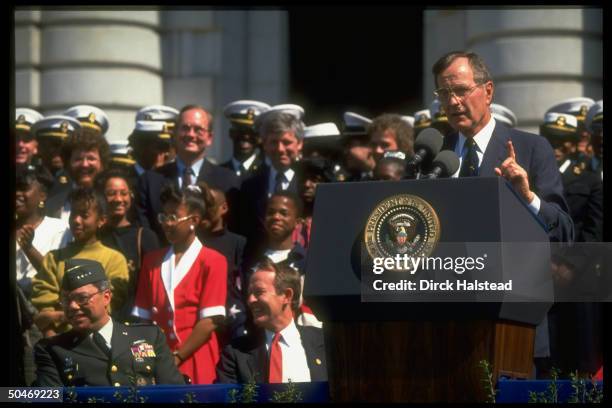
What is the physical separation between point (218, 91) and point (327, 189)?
28.8ft

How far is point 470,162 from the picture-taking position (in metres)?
5.29

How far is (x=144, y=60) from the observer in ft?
43.0

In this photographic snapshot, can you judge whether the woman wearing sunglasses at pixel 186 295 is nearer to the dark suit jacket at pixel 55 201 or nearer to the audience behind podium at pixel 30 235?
the audience behind podium at pixel 30 235

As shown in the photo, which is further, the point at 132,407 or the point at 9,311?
the point at 9,311

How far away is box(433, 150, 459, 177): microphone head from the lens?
15.7ft

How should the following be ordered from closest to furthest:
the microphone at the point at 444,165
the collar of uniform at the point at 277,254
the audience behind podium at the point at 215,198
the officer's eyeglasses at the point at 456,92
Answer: the microphone at the point at 444,165
the officer's eyeglasses at the point at 456,92
the audience behind podium at the point at 215,198
the collar of uniform at the point at 277,254

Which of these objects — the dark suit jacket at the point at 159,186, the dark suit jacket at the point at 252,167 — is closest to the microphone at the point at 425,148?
the dark suit jacket at the point at 159,186

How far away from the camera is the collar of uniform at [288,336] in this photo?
22.5ft

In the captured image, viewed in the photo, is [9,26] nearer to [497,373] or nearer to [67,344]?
[67,344]

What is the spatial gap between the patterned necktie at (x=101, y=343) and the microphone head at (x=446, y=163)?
206cm

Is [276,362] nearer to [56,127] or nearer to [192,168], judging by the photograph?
[192,168]

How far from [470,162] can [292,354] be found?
1.88 m

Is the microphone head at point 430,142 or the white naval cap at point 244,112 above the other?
the white naval cap at point 244,112

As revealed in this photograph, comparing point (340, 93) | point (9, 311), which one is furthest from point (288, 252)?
point (340, 93)
